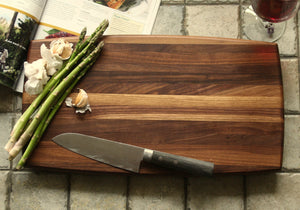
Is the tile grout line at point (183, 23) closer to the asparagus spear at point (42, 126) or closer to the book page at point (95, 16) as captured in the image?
the book page at point (95, 16)

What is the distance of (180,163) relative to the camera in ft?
2.44

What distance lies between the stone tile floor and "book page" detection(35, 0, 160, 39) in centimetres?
33

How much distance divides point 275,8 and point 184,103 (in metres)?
0.33

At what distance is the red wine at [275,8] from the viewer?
0.68m

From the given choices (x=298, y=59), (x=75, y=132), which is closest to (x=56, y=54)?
(x=75, y=132)

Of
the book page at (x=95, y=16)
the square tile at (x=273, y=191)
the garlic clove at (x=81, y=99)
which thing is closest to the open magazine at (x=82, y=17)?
the book page at (x=95, y=16)

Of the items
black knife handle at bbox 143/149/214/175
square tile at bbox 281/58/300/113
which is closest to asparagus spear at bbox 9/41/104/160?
black knife handle at bbox 143/149/214/175

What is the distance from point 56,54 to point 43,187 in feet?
1.34

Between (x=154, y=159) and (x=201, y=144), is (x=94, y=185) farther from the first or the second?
(x=201, y=144)

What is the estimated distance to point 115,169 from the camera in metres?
0.78

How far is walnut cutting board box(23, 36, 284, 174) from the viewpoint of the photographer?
78cm

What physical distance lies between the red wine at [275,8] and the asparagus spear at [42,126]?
1.56 feet

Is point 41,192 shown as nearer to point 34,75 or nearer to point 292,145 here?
point 34,75

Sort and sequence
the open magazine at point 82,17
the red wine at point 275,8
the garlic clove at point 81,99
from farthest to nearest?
the open magazine at point 82,17
the garlic clove at point 81,99
the red wine at point 275,8
